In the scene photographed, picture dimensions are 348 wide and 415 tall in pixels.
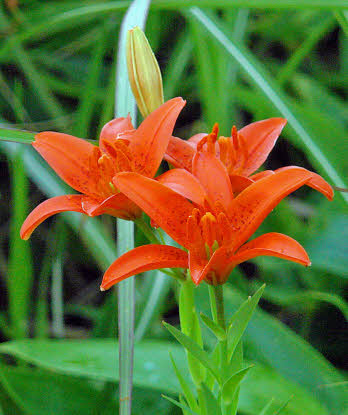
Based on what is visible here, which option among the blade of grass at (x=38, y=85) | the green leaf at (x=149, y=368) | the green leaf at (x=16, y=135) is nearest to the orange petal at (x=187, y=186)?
the green leaf at (x=16, y=135)

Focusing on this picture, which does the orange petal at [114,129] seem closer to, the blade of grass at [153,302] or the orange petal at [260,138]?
the orange petal at [260,138]

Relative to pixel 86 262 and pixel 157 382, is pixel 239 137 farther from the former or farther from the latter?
pixel 86 262

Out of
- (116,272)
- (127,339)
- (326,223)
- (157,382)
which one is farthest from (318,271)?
(116,272)

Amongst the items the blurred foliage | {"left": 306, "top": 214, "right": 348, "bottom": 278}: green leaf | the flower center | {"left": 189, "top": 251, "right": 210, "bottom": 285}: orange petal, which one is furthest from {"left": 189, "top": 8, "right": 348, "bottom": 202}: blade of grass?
{"left": 189, "top": 251, "right": 210, "bottom": 285}: orange petal

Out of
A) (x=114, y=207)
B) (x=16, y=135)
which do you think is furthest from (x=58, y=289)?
(x=114, y=207)

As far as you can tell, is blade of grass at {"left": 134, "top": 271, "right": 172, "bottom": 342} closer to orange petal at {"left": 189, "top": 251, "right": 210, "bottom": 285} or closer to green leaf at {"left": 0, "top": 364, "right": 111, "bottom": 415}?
green leaf at {"left": 0, "top": 364, "right": 111, "bottom": 415}
